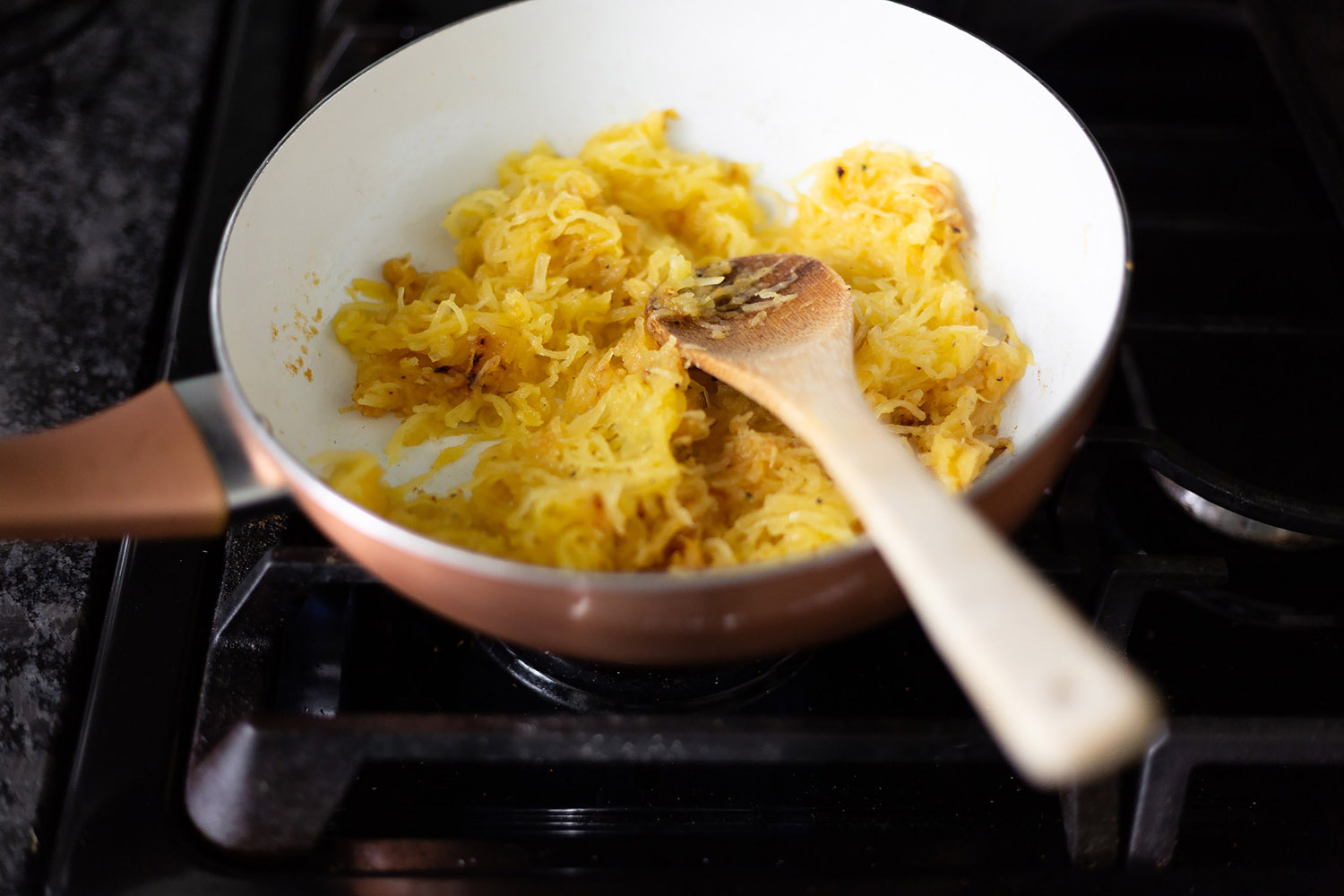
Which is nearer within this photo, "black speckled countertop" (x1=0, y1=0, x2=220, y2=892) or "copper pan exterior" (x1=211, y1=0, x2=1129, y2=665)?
"copper pan exterior" (x1=211, y1=0, x2=1129, y2=665)

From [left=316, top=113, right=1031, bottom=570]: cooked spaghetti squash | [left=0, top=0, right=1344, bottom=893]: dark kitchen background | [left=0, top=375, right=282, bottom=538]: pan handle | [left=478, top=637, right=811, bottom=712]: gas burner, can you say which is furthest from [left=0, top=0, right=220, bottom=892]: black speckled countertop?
[left=478, top=637, right=811, bottom=712]: gas burner

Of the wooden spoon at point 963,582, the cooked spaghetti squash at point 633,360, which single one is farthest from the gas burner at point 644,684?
the wooden spoon at point 963,582

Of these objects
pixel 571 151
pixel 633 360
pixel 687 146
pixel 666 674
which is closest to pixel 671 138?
pixel 687 146

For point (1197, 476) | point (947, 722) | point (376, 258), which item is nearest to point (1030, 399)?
point (1197, 476)

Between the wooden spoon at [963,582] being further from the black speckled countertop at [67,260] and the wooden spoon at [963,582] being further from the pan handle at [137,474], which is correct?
the black speckled countertop at [67,260]

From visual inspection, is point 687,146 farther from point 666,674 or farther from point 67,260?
point 67,260

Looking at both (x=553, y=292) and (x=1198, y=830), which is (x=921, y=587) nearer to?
(x=1198, y=830)

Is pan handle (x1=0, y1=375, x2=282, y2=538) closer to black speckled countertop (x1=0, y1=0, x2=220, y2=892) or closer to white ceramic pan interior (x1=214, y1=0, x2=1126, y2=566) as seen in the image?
white ceramic pan interior (x1=214, y1=0, x2=1126, y2=566)
